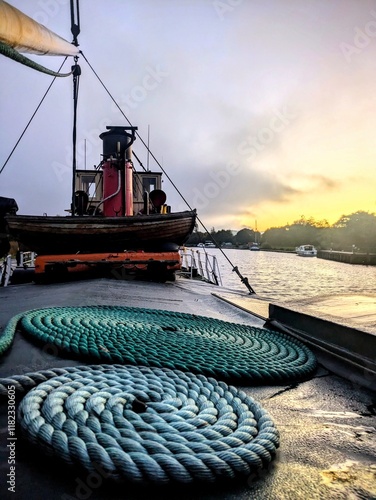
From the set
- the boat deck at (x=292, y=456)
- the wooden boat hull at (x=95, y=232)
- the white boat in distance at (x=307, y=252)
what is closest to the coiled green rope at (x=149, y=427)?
the boat deck at (x=292, y=456)

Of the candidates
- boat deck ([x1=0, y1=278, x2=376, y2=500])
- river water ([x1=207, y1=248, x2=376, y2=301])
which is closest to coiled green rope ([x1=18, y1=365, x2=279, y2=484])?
boat deck ([x1=0, y1=278, x2=376, y2=500])

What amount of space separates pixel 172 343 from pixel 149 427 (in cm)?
116

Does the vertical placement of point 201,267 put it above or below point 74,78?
below

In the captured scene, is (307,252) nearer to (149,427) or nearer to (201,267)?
(201,267)

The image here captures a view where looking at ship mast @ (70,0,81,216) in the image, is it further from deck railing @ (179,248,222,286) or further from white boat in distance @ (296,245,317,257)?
white boat in distance @ (296,245,317,257)

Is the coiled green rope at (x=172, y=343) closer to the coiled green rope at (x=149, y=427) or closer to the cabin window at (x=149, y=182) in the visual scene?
the coiled green rope at (x=149, y=427)

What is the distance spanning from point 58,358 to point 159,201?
798 centimetres

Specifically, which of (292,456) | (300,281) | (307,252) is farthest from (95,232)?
(307,252)

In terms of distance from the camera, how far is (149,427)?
125 centimetres

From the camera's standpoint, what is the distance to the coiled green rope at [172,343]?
2022 millimetres

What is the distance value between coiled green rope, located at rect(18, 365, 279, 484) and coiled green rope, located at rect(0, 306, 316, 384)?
35 cm

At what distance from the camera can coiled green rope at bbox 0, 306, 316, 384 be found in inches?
79.6

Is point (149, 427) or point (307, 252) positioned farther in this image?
point (307, 252)

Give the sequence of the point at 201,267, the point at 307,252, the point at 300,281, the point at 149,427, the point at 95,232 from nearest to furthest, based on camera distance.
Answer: the point at 149,427 < the point at 95,232 < the point at 201,267 < the point at 300,281 < the point at 307,252
